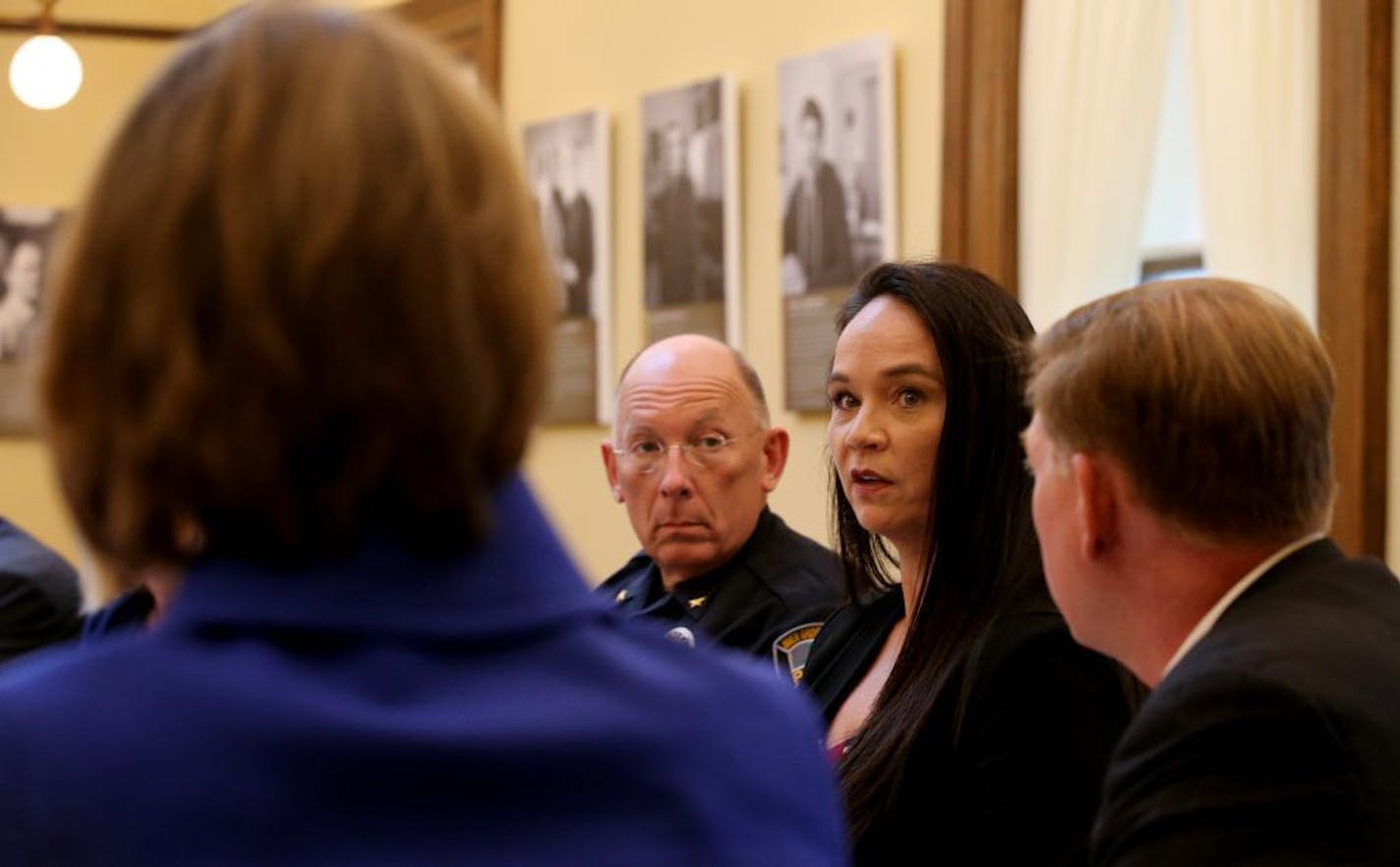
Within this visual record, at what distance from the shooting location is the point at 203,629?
114 centimetres

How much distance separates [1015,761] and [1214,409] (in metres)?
0.76

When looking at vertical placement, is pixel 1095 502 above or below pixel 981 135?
below

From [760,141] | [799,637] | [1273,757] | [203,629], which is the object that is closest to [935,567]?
[799,637]

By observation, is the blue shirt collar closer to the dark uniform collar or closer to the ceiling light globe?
the dark uniform collar

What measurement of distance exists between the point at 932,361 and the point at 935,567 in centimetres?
37

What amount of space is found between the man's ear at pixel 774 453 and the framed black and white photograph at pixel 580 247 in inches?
148

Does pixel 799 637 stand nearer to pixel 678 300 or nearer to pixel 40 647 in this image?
pixel 40 647

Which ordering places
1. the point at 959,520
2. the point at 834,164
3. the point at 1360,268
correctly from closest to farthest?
the point at 959,520 < the point at 1360,268 < the point at 834,164

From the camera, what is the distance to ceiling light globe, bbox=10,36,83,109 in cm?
849

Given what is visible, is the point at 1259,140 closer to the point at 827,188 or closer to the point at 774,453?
the point at 827,188

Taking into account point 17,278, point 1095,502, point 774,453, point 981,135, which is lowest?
point 774,453

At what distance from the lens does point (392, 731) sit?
3.63 ft

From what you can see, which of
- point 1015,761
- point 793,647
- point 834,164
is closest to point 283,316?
point 1015,761

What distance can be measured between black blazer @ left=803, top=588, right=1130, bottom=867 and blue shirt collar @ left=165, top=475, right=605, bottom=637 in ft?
5.32
